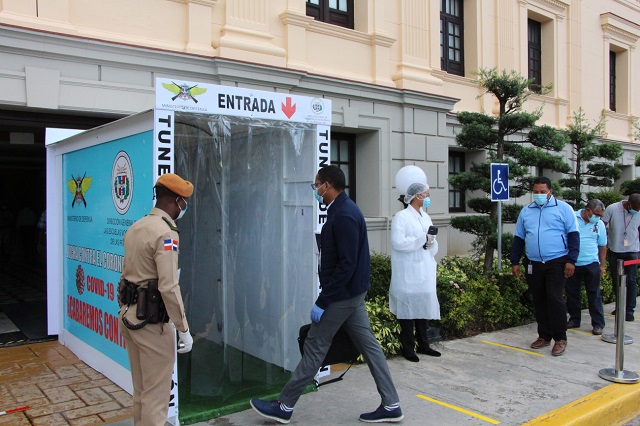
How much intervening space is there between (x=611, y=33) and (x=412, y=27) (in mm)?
10898

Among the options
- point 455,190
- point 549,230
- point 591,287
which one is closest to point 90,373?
point 549,230

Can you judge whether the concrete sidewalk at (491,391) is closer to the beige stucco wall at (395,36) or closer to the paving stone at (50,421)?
the paving stone at (50,421)

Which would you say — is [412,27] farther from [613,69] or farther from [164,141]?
[613,69]

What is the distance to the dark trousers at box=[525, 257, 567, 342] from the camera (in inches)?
260

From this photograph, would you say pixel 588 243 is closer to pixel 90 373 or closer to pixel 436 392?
pixel 436 392

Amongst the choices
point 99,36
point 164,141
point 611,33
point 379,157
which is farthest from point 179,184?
point 611,33

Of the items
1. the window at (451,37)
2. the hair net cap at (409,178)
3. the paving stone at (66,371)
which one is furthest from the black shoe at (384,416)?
the window at (451,37)

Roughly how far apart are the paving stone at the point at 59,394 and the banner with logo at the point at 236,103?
9.43ft

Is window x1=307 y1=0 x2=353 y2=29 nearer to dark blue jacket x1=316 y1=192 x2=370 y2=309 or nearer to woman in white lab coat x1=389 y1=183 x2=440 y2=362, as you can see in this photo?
woman in white lab coat x1=389 y1=183 x2=440 y2=362

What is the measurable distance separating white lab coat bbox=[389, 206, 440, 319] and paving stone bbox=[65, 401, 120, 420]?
3.12 m

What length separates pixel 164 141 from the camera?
4.44m

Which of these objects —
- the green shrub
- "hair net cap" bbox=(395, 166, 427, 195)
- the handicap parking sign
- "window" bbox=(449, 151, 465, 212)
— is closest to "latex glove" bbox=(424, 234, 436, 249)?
"hair net cap" bbox=(395, 166, 427, 195)

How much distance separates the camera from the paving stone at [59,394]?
5.13 m

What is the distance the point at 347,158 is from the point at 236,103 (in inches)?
323
